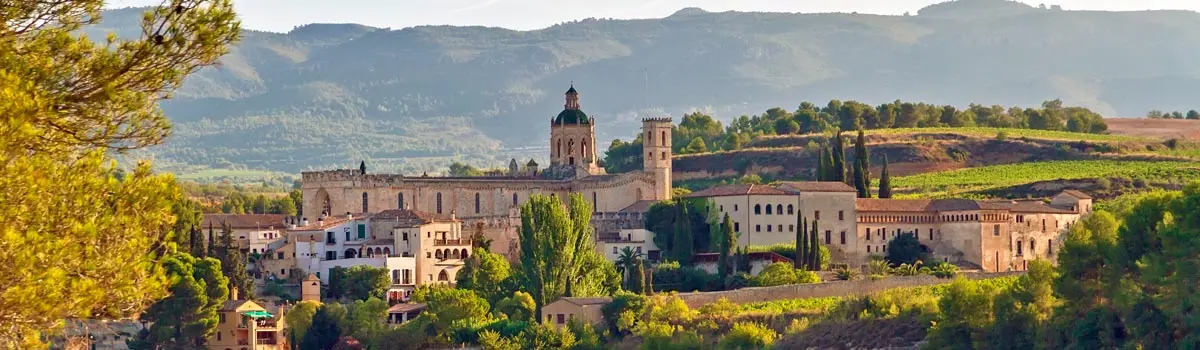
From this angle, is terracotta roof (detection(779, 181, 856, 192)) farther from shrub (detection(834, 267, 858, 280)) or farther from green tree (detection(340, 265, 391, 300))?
green tree (detection(340, 265, 391, 300))

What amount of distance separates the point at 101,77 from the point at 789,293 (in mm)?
52400

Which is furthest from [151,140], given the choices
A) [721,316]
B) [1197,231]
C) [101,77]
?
[721,316]

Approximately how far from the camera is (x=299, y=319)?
7756 cm

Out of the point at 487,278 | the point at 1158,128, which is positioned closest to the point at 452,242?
the point at 487,278

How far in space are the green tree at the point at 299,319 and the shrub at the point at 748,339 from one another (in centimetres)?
1509

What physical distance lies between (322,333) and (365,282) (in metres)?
5.08

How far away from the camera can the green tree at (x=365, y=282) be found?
82250mm

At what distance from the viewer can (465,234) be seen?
88.7m

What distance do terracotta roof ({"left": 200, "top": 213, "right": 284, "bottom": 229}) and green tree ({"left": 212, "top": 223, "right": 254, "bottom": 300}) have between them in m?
7.38

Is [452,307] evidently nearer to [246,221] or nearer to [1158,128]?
[246,221]

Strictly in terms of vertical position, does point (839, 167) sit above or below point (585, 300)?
above

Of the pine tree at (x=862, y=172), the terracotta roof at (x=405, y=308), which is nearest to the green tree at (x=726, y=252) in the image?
the pine tree at (x=862, y=172)

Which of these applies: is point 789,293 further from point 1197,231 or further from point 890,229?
point 1197,231

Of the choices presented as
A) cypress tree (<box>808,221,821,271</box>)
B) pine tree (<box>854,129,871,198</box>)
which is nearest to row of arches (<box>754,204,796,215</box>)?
cypress tree (<box>808,221,821,271</box>)
